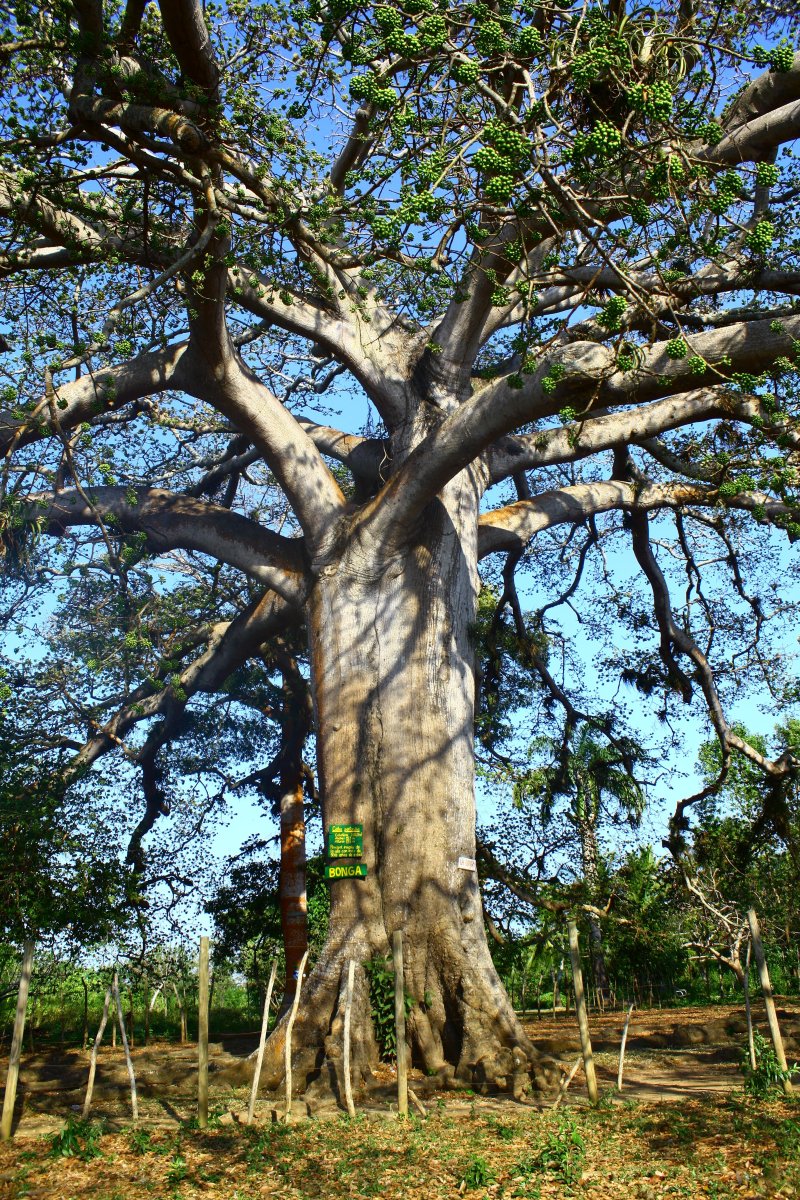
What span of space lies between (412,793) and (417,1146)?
3145 millimetres

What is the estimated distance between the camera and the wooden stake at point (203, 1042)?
5641mm

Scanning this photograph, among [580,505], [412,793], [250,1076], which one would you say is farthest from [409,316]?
[250,1076]

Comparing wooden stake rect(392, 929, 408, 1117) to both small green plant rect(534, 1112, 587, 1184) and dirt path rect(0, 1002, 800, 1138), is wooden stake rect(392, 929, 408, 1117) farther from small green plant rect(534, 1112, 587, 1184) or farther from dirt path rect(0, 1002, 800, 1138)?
small green plant rect(534, 1112, 587, 1184)

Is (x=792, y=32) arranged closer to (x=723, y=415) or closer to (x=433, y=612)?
(x=723, y=415)

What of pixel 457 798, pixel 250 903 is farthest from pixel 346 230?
pixel 250 903

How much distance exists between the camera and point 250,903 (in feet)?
43.4

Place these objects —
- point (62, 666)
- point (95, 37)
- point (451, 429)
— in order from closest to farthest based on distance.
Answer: point (95, 37)
point (451, 429)
point (62, 666)

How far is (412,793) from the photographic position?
313 inches

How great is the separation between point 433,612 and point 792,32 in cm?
515

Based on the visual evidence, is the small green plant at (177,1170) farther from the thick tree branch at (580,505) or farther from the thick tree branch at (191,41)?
the thick tree branch at (191,41)

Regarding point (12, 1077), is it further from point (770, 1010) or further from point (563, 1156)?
point (770, 1010)

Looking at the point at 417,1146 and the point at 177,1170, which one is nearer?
the point at 177,1170

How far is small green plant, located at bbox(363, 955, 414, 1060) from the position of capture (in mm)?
7211

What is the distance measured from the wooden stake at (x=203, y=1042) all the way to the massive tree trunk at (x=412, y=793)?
1.17 metres
